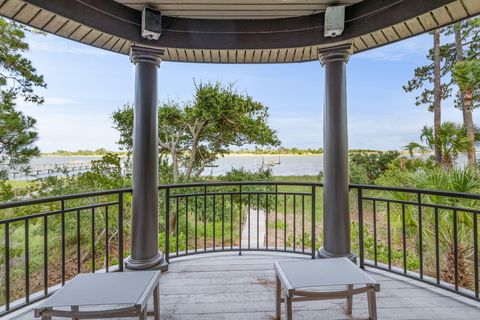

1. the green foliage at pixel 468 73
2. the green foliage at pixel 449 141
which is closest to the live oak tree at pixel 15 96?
the green foliage at pixel 449 141

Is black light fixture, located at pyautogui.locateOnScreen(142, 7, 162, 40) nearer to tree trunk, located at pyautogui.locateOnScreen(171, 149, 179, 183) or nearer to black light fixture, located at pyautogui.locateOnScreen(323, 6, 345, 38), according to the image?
black light fixture, located at pyautogui.locateOnScreen(323, 6, 345, 38)

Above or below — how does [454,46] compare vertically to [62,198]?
above

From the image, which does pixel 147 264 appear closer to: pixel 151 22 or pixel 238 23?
pixel 151 22

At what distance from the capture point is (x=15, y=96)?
5.85 metres

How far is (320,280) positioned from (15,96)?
7.23 meters

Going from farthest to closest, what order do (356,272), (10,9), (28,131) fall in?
(28,131)
(10,9)
(356,272)

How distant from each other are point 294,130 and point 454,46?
5.12 metres

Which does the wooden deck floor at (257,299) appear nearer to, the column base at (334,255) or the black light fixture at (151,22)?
the column base at (334,255)

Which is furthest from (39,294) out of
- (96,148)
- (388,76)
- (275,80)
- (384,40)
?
(388,76)

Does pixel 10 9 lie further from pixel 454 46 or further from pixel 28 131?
pixel 454 46

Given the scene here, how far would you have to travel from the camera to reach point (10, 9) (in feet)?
6.68

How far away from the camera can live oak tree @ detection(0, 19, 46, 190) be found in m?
5.49

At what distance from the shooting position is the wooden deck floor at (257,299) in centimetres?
209

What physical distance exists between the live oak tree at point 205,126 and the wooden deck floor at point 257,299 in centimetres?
522
